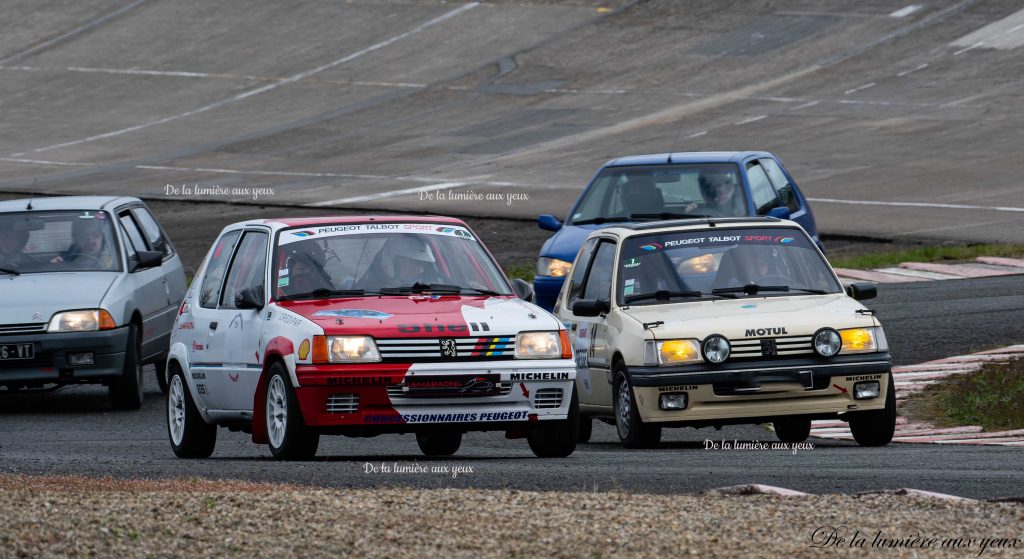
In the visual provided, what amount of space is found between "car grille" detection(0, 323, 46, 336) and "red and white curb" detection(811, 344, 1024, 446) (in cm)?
608

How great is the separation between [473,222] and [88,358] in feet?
47.6

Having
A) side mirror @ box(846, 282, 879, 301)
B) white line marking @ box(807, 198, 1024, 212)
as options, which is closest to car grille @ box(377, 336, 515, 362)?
side mirror @ box(846, 282, 879, 301)

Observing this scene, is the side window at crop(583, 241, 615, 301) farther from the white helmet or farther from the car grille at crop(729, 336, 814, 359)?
the white helmet

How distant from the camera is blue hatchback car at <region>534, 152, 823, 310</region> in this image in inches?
679

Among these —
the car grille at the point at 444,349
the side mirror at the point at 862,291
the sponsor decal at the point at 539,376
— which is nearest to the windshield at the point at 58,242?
the car grille at the point at 444,349

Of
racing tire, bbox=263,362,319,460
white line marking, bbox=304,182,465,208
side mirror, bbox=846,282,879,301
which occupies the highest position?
side mirror, bbox=846,282,879,301

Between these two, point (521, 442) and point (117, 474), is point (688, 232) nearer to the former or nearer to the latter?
point (521, 442)

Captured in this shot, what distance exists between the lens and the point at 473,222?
2933cm

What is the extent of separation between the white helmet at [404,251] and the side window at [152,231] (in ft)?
18.9

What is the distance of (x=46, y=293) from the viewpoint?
15258 mm

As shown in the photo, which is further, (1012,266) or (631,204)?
(1012,266)

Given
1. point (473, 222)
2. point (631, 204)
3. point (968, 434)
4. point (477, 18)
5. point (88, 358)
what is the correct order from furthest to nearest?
1. point (477, 18)
2. point (473, 222)
3. point (631, 204)
4. point (88, 358)
5. point (968, 434)

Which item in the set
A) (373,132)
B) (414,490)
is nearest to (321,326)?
(414,490)

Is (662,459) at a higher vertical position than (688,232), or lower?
lower
